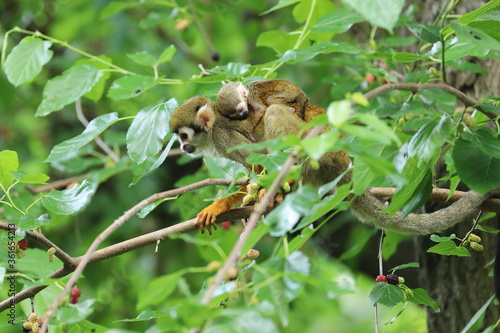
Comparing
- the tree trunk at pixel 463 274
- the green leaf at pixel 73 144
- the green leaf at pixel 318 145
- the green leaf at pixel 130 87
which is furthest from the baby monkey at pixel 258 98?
the green leaf at pixel 318 145

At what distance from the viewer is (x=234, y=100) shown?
107 inches

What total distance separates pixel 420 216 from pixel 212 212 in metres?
0.77

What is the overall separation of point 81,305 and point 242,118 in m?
1.46

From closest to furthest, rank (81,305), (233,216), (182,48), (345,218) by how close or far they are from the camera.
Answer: (81,305), (233,216), (345,218), (182,48)

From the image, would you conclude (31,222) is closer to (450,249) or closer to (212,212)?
(212,212)

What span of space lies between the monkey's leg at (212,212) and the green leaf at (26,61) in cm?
79

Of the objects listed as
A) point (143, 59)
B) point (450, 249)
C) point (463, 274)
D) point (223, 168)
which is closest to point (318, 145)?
point (223, 168)

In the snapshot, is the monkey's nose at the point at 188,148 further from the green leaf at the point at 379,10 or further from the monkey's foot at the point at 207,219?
the green leaf at the point at 379,10

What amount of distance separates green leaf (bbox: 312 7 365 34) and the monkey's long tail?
613 millimetres

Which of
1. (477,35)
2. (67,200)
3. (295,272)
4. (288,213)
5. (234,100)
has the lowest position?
(234,100)

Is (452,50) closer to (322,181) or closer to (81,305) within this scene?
(322,181)

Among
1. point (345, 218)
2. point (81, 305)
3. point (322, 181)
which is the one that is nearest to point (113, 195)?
point (345, 218)

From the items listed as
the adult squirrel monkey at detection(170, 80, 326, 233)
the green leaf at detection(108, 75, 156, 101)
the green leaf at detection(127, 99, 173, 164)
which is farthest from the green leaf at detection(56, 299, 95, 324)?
the adult squirrel monkey at detection(170, 80, 326, 233)

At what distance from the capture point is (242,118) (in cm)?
279
